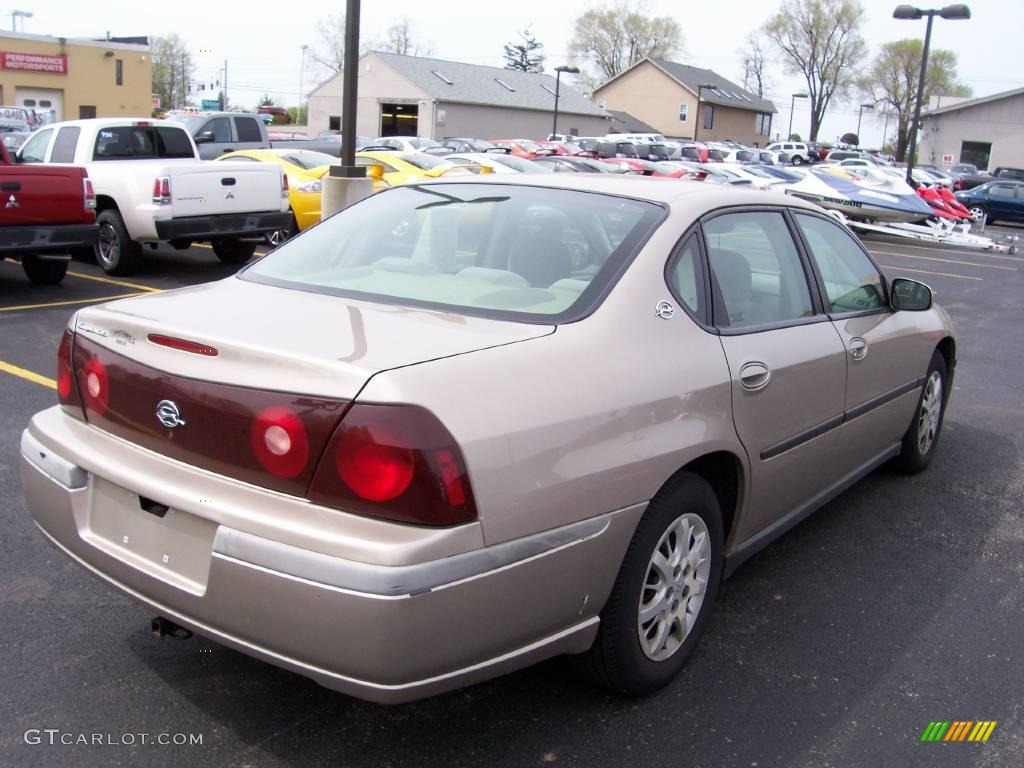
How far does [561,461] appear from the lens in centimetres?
255

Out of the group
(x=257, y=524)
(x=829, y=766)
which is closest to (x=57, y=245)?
(x=257, y=524)

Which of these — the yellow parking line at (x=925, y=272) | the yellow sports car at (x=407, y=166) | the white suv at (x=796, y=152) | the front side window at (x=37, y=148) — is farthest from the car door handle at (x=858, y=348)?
the white suv at (x=796, y=152)

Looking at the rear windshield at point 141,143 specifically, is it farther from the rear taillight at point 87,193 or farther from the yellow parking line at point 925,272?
the yellow parking line at point 925,272

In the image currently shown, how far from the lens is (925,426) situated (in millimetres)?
5406

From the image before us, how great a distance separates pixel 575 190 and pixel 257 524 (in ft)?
5.99

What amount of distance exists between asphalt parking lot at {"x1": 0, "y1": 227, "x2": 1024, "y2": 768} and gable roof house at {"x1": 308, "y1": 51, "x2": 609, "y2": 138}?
2187 inches

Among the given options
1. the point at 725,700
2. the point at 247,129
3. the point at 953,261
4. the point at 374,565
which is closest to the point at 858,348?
the point at 725,700

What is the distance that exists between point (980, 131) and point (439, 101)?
35.5m

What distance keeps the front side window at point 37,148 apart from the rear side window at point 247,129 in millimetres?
7132

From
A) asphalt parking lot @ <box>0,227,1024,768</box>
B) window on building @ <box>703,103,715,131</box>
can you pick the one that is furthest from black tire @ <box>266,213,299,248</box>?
window on building @ <box>703,103,715,131</box>

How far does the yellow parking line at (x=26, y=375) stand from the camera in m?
6.57

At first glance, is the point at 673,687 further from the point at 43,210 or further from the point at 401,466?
the point at 43,210

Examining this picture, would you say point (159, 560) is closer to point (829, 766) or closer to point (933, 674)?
point (829, 766)

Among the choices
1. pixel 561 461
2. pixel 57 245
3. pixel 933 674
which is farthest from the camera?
pixel 57 245
